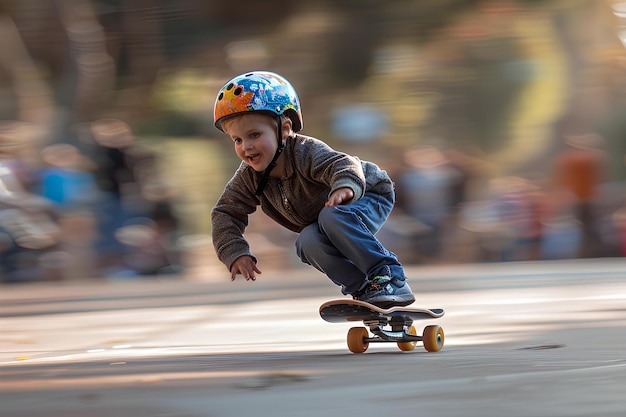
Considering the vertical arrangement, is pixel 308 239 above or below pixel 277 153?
below

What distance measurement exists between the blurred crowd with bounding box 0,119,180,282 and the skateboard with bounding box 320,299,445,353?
20.5 feet

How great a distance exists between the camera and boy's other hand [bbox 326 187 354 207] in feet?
14.0

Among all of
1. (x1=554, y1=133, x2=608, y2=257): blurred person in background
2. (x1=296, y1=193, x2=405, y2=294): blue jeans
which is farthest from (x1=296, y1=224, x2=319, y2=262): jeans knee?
(x1=554, y1=133, x2=608, y2=257): blurred person in background

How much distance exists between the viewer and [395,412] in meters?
2.99

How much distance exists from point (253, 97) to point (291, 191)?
16.6 inches

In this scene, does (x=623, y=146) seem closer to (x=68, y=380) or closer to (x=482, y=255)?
(x=482, y=255)

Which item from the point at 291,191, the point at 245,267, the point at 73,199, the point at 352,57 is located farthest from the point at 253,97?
the point at 352,57

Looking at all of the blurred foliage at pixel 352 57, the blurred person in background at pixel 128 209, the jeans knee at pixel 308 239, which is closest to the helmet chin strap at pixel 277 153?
the jeans knee at pixel 308 239

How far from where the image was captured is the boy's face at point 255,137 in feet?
15.3

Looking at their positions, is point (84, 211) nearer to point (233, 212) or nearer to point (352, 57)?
point (352, 57)

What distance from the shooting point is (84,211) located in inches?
422

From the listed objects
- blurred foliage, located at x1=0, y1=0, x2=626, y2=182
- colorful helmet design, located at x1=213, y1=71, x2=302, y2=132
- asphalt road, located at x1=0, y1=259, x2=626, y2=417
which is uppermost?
blurred foliage, located at x1=0, y1=0, x2=626, y2=182

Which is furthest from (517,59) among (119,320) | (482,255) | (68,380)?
(68,380)

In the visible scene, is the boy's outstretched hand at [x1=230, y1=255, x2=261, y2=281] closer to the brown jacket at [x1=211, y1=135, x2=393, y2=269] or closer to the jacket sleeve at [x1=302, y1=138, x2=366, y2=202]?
the brown jacket at [x1=211, y1=135, x2=393, y2=269]
